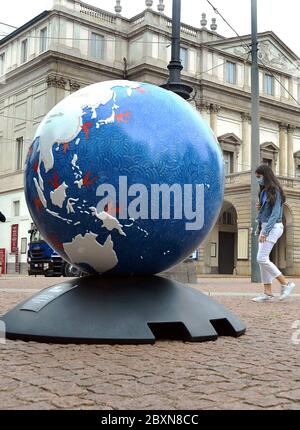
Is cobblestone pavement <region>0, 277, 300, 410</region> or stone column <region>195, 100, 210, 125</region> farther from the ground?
stone column <region>195, 100, 210, 125</region>

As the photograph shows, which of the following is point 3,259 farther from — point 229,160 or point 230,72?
point 230,72

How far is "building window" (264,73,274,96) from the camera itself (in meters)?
42.7

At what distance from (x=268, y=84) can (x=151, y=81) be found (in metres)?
10.8

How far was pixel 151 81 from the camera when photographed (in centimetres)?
3669

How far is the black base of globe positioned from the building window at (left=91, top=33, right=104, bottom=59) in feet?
111

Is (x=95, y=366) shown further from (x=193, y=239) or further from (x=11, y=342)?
(x=193, y=239)

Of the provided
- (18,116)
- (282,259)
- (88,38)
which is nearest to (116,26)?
(88,38)

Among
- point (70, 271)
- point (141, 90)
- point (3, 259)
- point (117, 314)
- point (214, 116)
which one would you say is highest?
point (214, 116)

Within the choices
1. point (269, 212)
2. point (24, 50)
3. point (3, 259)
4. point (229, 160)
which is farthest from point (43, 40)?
point (269, 212)

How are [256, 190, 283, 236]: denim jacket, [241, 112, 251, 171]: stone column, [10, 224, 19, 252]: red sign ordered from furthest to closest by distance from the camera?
1. [241, 112, 251, 171]: stone column
2. [10, 224, 19, 252]: red sign
3. [256, 190, 283, 236]: denim jacket

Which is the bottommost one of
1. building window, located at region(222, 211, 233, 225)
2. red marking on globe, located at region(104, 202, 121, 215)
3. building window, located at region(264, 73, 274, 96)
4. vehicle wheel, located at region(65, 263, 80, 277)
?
vehicle wheel, located at region(65, 263, 80, 277)

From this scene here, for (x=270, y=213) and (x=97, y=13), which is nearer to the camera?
(x=270, y=213)

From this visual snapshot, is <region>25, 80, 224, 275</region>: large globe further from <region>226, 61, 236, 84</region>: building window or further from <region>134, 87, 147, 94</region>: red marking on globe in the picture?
<region>226, 61, 236, 84</region>: building window

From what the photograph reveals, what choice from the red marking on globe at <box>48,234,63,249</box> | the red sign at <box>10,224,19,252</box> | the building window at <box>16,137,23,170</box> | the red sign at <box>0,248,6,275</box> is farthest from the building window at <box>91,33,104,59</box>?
the red marking on globe at <box>48,234,63,249</box>
